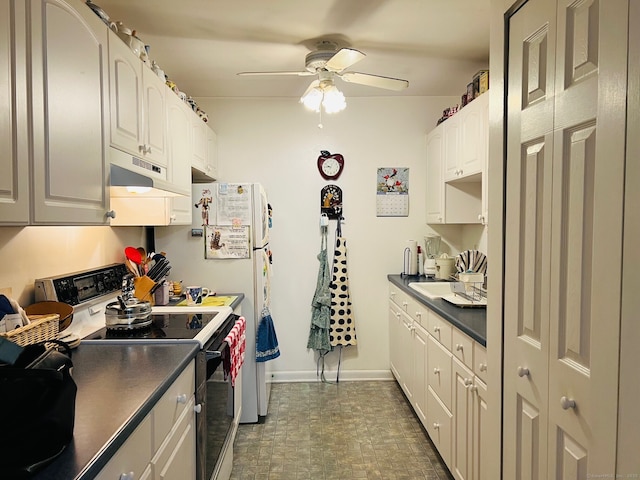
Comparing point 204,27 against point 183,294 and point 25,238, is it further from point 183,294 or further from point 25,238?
point 183,294

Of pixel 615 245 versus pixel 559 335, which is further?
pixel 559 335

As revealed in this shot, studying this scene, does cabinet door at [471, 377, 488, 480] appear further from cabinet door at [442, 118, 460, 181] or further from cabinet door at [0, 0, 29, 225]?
cabinet door at [0, 0, 29, 225]

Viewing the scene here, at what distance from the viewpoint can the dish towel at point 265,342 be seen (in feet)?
9.20

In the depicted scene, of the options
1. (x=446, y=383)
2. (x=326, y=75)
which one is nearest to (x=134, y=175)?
(x=326, y=75)

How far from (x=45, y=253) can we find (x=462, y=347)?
1944mm

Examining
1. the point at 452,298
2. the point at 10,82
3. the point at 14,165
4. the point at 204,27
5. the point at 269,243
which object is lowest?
the point at 452,298

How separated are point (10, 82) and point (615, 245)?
1.52 metres

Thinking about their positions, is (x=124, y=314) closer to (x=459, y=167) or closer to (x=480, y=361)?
(x=480, y=361)

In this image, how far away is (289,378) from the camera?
3631 millimetres

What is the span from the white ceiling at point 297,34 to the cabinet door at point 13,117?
3.48ft

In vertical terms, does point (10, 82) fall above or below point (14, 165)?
above

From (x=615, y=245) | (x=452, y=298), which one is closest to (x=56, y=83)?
(x=615, y=245)

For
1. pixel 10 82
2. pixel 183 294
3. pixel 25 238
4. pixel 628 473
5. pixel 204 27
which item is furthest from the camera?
pixel 183 294

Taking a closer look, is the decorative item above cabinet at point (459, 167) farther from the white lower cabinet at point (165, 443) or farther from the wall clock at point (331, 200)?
the white lower cabinet at point (165, 443)
